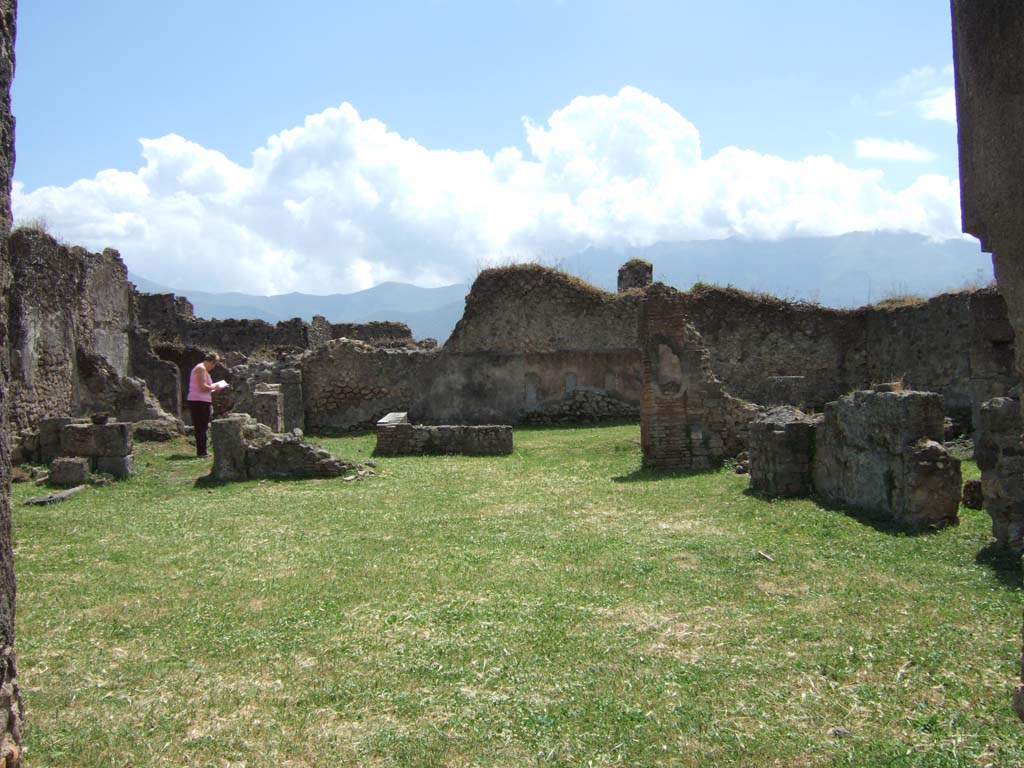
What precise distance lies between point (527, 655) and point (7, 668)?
2373 millimetres

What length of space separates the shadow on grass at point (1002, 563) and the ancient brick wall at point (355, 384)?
52.6 ft

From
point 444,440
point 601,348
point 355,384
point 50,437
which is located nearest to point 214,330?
point 355,384

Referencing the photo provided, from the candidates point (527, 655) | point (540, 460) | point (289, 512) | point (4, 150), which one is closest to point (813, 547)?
point (527, 655)

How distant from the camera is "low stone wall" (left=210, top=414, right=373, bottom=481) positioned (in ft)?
37.7

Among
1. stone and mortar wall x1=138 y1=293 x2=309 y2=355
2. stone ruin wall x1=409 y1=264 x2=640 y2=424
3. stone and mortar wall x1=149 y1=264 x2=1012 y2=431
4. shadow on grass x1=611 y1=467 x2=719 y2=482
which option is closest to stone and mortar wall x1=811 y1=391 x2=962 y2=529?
shadow on grass x1=611 y1=467 x2=719 y2=482

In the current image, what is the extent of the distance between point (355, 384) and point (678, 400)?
421 inches

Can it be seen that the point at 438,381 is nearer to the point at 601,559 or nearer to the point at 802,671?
the point at 601,559

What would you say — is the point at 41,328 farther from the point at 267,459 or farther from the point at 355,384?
the point at 355,384

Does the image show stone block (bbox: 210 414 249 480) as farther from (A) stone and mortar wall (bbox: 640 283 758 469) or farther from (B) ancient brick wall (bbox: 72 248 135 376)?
(B) ancient brick wall (bbox: 72 248 135 376)

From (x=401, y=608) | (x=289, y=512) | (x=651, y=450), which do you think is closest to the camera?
(x=401, y=608)

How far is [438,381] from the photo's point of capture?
21.4 m

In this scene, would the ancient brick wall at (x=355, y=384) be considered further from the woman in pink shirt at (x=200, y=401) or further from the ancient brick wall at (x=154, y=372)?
the woman in pink shirt at (x=200, y=401)

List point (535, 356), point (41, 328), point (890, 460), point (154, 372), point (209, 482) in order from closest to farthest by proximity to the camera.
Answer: point (890, 460) < point (209, 482) < point (41, 328) < point (154, 372) < point (535, 356)

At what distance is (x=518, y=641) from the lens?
4.66 metres
